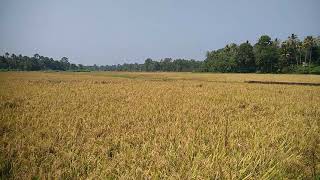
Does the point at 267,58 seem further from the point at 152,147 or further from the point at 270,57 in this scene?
the point at 152,147

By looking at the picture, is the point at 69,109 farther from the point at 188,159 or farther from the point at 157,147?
the point at 188,159

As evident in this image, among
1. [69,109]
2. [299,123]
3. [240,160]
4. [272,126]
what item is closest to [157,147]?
[240,160]

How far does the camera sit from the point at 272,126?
8289 millimetres

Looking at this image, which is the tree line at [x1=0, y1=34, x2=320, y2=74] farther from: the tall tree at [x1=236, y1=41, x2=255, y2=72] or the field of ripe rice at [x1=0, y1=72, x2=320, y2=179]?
the field of ripe rice at [x1=0, y1=72, x2=320, y2=179]

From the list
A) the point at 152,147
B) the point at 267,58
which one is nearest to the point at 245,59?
the point at 267,58

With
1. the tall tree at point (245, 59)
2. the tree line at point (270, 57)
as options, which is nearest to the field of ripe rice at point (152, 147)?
the tree line at point (270, 57)

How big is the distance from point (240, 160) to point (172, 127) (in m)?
2.80

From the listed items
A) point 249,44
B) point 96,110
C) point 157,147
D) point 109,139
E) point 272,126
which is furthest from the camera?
point 249,44

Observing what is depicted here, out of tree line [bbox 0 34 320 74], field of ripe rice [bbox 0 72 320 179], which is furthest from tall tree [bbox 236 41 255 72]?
field of ripe rice [bbox 0 72 320 179]

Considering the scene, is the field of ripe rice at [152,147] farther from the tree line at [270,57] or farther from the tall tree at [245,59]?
the tall tree at [245,59]

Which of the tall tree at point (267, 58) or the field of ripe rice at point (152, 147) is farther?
the tall tree at point (267, 58)

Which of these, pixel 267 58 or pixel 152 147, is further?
pixel 267 58

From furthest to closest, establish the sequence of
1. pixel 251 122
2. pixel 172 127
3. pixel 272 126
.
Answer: pixel 251 122, pixel 272 126, pixel 172 127

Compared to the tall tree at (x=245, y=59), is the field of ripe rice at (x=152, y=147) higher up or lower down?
lower down
